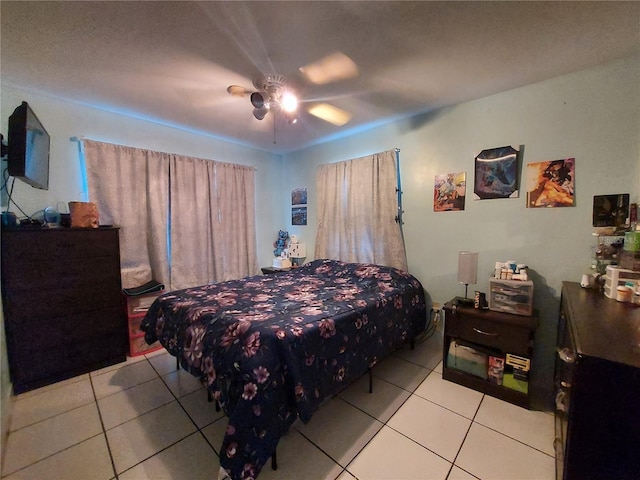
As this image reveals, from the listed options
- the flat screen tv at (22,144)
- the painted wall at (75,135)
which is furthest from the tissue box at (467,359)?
the painted wall at (75,135)

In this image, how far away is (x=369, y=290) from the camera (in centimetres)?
232

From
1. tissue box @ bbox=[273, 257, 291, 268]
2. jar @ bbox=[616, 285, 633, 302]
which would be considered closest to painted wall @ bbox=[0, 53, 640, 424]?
jar @ bbox=[616, 285, 633, 302]

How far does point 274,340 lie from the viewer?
1.32m

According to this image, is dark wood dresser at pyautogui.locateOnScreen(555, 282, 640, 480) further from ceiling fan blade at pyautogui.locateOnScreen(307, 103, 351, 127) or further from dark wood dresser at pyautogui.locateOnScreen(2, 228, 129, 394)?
dark wood dresser at pyautogui.locateOnScreen(2, 228, 129, 394)

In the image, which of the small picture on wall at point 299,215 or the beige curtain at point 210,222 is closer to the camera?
the beige curtain at point 210,222

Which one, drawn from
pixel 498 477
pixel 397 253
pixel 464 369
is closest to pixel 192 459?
pixel 498 477

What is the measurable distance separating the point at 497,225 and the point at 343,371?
6.06 feet

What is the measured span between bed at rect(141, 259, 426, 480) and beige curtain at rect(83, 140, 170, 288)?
964 mm

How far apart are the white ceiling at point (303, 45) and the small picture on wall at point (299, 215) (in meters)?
1.85

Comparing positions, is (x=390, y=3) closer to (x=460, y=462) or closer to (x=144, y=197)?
(x=460, y=462)

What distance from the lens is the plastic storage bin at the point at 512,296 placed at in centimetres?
184

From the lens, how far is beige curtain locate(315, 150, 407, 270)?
2.82 metres

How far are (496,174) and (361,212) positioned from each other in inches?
54.8

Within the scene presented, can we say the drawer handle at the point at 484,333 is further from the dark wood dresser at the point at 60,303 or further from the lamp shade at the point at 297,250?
the dark wood dresser at the point at 60,303
